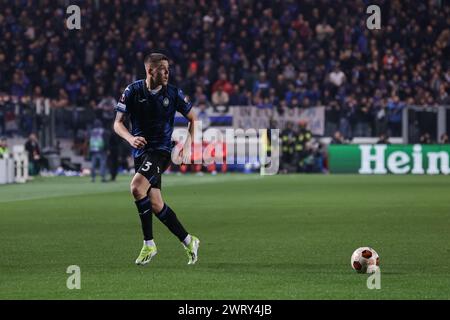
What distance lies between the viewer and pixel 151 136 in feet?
42.4

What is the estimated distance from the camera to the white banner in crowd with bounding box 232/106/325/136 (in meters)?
41.9

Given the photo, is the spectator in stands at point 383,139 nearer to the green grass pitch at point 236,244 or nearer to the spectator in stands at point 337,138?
the spectator in stands at point 337,138

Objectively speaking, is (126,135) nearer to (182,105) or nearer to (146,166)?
(146,166)

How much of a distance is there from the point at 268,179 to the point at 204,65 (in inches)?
320

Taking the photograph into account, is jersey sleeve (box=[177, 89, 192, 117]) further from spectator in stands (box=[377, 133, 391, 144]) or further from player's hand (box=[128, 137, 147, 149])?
spectator in stands (box=[377, 133, 391, 144])

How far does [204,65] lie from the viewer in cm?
4394

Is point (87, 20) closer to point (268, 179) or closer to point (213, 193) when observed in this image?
point (268, 179)

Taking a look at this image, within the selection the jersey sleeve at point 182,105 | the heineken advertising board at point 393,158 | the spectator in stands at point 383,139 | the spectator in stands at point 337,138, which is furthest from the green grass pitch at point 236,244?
the spectator in stands at point 337,138

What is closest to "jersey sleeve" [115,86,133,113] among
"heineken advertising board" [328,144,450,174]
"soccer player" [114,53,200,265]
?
"soccer player" [114,53,200,265]

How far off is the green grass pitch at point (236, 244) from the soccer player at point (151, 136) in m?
0.37

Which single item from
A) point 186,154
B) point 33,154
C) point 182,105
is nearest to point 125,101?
point 182,105

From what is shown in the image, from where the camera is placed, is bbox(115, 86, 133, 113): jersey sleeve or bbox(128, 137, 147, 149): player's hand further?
bbox(115, 86, 133, 113): jersey sleeve

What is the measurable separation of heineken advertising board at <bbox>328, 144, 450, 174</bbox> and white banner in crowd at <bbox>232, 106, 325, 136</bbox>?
1.25 metres
